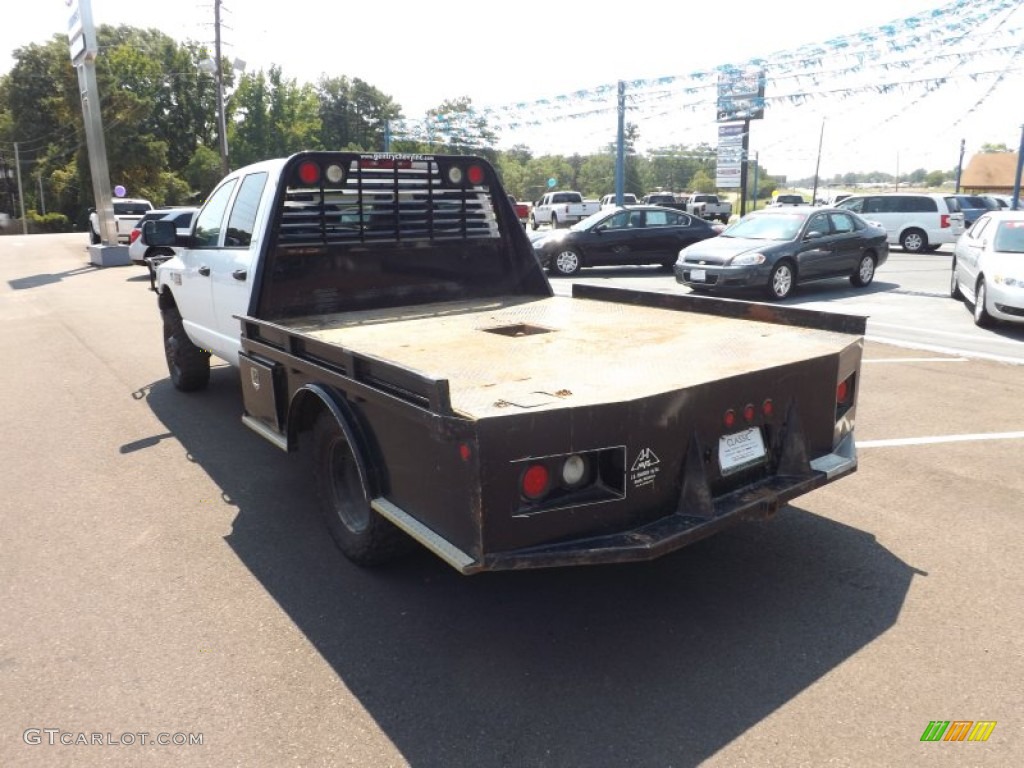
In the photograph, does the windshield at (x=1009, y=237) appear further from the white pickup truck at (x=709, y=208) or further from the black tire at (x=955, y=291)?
the white pickup truck at (x=709, y=208)

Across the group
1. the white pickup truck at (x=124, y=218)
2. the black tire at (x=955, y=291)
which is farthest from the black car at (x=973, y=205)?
the white pickup truck at (x=124, y=218)

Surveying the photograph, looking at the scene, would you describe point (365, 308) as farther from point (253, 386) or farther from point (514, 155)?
point (514, 155)

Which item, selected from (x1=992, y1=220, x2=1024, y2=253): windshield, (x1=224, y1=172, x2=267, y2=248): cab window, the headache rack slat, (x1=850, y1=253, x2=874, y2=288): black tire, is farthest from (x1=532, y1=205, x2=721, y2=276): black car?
(x1=224, y1=172, x2=267, y2=248): cab window

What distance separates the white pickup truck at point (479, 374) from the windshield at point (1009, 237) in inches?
296

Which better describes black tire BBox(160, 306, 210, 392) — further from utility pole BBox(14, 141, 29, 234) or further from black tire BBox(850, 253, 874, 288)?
utility pole BBox(14, 141, 29, 234)

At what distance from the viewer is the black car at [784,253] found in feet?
43.0

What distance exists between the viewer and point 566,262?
59.4ft

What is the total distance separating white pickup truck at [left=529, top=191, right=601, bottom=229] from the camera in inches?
1583

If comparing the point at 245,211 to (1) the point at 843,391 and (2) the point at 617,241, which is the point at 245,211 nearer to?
(1) the point at 843,391

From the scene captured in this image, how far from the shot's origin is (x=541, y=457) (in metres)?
2.82

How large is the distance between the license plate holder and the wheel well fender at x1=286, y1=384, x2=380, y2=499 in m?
1.48

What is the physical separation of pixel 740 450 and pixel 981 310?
912 cm

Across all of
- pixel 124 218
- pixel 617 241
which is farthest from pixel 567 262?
pixel 124 218

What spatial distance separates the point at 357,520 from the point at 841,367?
2.52 meters
